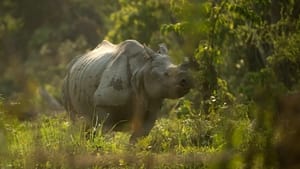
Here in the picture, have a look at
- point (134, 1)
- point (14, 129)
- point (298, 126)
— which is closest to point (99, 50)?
point (14, 129)

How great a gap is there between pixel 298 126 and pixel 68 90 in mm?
8186

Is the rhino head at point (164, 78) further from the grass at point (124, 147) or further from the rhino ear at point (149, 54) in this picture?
the grass at point (124, 147)

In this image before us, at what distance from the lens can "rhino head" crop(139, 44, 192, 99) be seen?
10.2m

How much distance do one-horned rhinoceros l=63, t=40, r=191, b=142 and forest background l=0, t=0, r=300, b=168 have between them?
0.30 m

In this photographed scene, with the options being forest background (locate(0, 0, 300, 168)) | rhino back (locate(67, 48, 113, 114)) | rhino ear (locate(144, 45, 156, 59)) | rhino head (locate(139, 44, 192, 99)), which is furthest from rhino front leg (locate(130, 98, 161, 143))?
rhino back (locate(67, 48, 113, 114))

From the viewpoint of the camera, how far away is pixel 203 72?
1232 centimetres

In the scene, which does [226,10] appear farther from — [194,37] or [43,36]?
[43,36]

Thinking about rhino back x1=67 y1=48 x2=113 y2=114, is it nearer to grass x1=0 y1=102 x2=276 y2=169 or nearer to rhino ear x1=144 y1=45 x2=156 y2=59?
rhino ear x1=144 y1=45 x2=156 y2=59

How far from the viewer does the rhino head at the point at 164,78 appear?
10.2 m

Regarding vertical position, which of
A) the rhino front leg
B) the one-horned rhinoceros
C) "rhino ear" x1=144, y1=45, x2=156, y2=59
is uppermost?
"rhino ear" x1=144, y1=45, x2=156, y2=59

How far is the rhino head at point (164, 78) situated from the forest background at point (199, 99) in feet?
1.42

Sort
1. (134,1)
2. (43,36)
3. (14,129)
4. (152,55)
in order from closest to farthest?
(14,129), (152,55), (134,1), (43,36)

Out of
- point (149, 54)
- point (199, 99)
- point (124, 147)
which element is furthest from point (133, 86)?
point (199, 99)

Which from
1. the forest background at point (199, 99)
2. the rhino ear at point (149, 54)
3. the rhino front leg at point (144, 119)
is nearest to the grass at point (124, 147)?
the forest background at point (199, 99)
